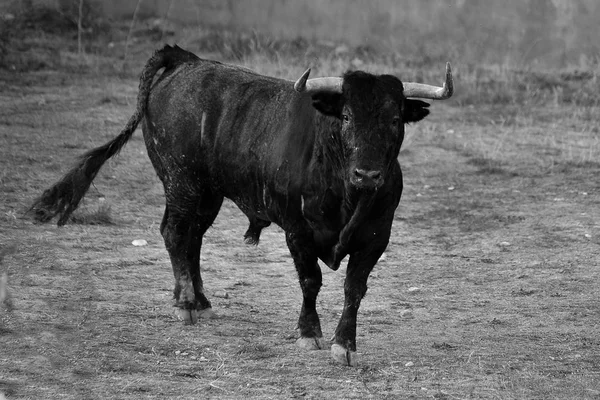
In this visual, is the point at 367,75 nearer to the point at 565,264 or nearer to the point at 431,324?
the point at 431,324

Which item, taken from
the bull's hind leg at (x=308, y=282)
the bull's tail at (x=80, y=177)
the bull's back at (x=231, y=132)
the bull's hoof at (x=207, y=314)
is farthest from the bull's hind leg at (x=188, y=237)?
the bull's hind leg at (x=308, y=282)

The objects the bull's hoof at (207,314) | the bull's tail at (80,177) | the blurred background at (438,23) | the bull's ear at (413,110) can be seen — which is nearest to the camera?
the bull's ear at (413,110)

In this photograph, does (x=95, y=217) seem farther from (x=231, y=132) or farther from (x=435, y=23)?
(x=435, y=23)

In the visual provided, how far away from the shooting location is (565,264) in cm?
870

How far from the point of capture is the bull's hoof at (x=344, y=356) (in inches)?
241

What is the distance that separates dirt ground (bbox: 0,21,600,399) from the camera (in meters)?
5.86

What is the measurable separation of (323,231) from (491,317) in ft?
5.43

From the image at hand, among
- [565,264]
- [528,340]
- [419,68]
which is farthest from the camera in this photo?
[419,68]

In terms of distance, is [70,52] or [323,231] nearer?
[323,231]

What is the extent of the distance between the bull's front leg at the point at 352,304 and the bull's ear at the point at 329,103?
84cm

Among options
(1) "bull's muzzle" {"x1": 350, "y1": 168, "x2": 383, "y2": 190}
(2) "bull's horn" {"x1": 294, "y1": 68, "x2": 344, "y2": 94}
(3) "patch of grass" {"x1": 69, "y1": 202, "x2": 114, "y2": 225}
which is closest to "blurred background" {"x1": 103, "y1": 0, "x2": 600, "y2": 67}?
(3) "patch of grass" {"x1": 69, "y1": 202, "x2": 114, "y2": 225}

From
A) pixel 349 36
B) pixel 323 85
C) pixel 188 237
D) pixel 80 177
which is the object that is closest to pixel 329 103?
pixel 323 85

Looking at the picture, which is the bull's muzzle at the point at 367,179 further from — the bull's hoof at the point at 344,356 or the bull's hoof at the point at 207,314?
the bull's hoof at the point at 207,314

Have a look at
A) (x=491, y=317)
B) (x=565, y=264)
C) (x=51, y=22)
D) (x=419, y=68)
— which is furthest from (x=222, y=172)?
(x=51, y=22)
